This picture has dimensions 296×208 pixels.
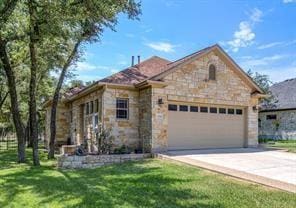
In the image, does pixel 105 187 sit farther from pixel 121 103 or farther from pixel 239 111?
pixel 239 111

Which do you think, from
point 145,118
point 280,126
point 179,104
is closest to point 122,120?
point 145,118

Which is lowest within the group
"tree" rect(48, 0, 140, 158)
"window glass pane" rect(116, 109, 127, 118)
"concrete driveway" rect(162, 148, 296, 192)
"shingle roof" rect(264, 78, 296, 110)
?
"concrete driveway" rect(162, 148, 296, 192)

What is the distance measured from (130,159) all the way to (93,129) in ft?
15.1

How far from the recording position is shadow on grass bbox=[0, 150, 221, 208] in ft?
23.0

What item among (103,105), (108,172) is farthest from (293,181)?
(103,105)

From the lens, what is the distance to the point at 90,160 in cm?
1289

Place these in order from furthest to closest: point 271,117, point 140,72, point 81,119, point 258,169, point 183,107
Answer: point 271,117, point 81,119, point 140,72, point 183,107, point 258,169

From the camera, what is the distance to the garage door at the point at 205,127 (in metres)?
15.7

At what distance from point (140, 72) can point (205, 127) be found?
4.45 m

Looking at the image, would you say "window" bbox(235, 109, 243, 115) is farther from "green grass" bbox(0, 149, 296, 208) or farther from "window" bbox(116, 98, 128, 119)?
"green grass" bbox(0, 149, 296, 208)

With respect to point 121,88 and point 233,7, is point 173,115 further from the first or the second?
point 233,7

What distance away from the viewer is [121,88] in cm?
1546

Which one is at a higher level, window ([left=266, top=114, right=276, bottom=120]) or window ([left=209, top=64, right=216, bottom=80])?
window ([left=209, top=64, right=216, bottom=80])

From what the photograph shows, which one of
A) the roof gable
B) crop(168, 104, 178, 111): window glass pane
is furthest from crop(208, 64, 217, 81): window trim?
crop(168, 104, 178, 111): window glass pane
